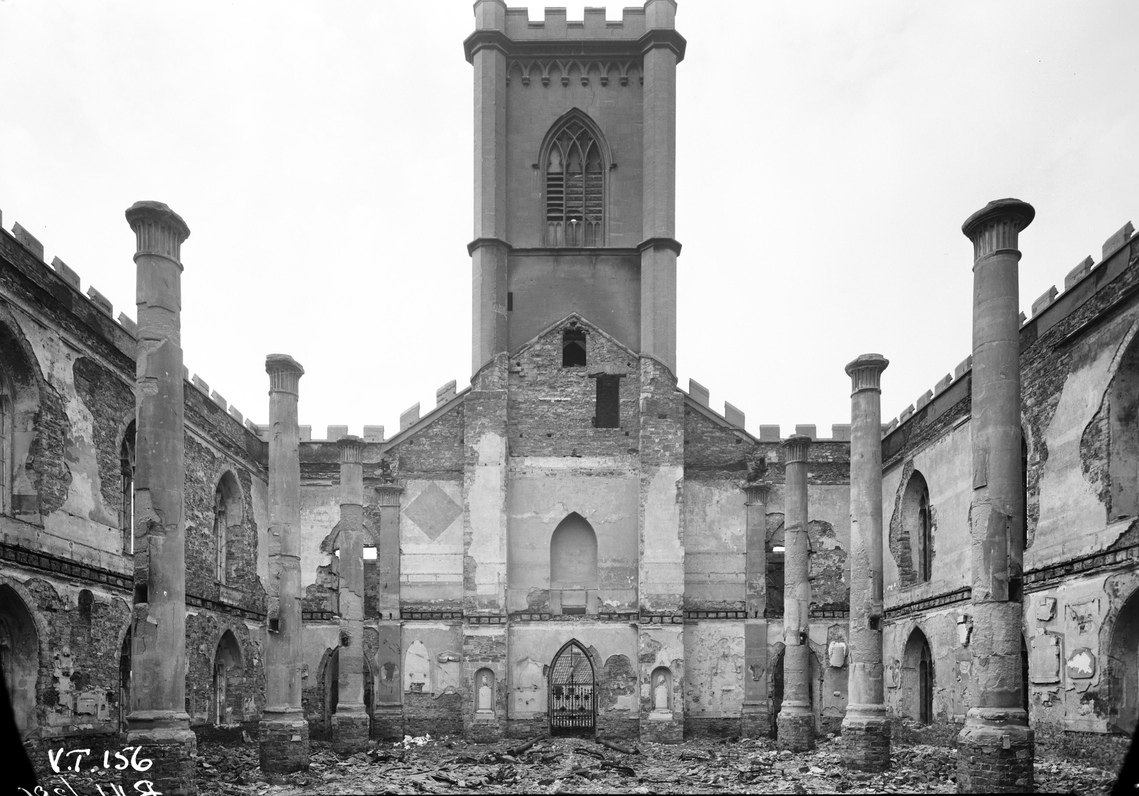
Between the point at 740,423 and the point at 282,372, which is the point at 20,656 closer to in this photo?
the point at 282,372

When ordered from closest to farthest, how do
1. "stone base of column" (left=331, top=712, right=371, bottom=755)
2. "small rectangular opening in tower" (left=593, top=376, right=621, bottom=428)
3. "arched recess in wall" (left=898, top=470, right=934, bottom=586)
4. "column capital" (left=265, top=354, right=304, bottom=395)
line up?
1. "column capital" (left=265, top=354, right=304, bottom=395)
2. "stone base of column" (left=331, top=712, right=371, bottom=755)
3. "arched recess in wall" (left=898, top=470, right=934, bottom=586)
4. "small rectangular opening in tower" (left=593, top=376, right=621, bottom=428)

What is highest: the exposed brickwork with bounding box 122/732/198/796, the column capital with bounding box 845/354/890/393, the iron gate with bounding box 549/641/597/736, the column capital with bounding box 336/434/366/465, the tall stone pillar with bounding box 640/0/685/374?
the tall stone pillar with bounding box 640/0/685/374

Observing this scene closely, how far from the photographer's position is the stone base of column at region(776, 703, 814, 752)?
757 inches

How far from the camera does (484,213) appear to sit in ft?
90.2

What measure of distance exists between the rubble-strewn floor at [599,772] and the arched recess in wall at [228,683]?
2.59 ft

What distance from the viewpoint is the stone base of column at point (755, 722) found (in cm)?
2291

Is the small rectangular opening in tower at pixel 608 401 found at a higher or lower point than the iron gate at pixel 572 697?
higher

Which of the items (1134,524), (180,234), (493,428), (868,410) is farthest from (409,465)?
(1134,524)

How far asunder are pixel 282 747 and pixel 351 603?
496 centimetres

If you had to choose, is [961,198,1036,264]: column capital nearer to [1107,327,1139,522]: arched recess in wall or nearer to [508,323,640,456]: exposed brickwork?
[1107,327,1139,522]: arched recess in wall

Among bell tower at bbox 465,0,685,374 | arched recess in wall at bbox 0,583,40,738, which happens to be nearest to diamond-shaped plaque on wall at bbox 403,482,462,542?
bell tower at bbox 465,0,685,374

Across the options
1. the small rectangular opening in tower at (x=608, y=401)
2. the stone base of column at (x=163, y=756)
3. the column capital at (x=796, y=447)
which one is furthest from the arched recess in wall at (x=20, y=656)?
the small rectangular opening in tower at (x=608, y=401)

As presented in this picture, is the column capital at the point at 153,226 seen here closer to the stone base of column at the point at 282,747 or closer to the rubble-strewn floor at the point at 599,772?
the rubble-strewn floor at the point at 599,772

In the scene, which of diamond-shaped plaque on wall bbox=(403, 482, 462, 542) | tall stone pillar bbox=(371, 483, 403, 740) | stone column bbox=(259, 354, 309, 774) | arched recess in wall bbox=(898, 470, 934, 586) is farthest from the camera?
diamond-shaped plaque on wall bbox=(403, 482, 462, 542)
